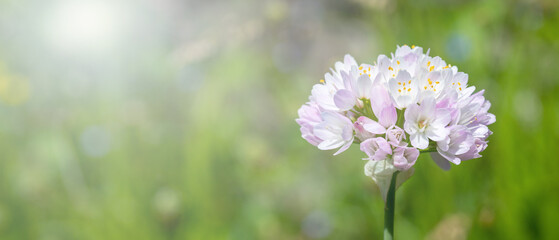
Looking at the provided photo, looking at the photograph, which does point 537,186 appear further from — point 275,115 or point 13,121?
point 13,121

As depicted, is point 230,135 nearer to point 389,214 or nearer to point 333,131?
point 333,131

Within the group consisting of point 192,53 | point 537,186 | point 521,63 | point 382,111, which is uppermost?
point 382,111

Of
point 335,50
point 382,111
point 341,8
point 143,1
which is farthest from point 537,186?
point 143,1

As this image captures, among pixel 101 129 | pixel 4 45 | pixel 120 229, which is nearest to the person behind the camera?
pixel 120 229

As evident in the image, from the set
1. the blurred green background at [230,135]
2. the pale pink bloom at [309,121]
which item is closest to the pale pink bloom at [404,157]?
the pale pink bloom at [309,121]

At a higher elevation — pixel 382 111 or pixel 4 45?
pixel 382 111
